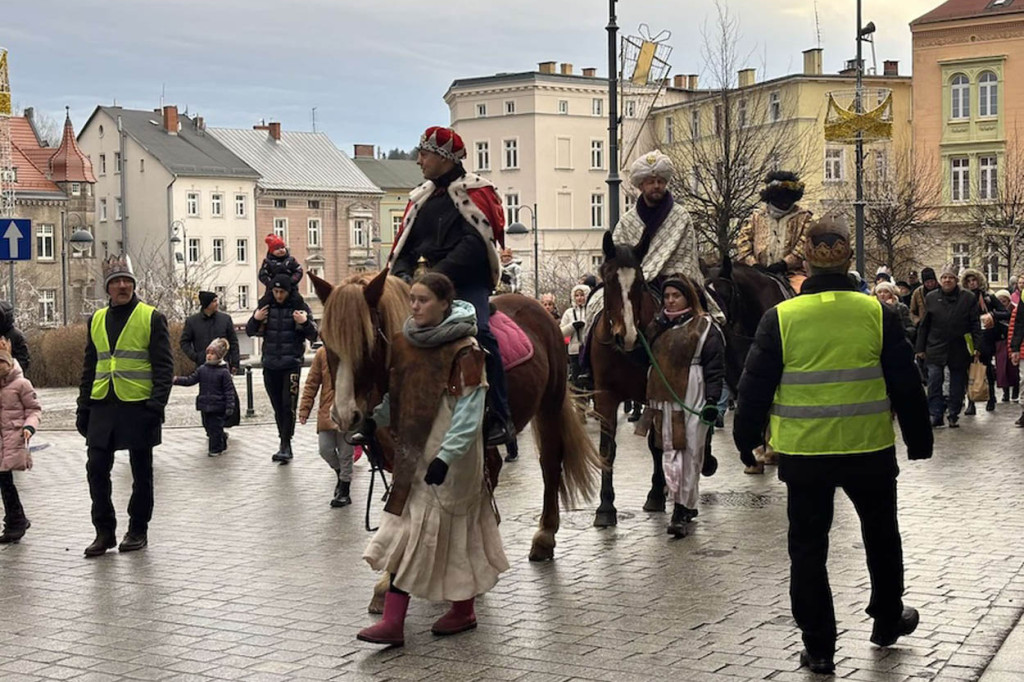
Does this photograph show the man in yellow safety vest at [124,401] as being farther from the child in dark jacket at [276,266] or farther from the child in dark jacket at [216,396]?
the child in dark jacket at [216,396]

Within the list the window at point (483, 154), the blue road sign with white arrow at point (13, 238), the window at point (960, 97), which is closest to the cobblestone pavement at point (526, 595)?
the blue road sign with white arrow at point (13, 238)

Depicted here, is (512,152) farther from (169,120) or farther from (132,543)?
(132,543)

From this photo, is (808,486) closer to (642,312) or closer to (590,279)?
(642,312)

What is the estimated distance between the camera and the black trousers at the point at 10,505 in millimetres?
11148

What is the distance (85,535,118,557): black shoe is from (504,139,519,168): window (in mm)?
77385

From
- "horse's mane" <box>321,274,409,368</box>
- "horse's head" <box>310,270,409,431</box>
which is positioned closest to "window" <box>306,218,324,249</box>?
"horse's head" <box>310,270,409,431</box>

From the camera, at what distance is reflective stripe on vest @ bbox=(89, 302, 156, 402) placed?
34.6 ft

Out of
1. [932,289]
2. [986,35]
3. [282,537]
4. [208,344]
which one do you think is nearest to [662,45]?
[932,289]

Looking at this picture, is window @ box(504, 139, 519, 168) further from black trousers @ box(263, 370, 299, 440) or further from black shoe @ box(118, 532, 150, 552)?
black shoe @ box(118, 532, 150, 552)

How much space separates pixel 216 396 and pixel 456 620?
10162 millimetres

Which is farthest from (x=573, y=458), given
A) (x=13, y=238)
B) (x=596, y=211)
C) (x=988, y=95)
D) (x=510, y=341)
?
(x=596, y=211)

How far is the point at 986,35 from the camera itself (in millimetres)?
61000

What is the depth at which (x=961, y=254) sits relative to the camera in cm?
5872

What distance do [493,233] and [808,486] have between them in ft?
9.32
